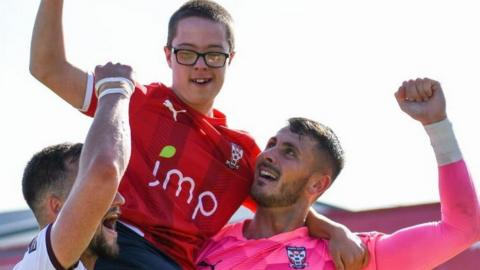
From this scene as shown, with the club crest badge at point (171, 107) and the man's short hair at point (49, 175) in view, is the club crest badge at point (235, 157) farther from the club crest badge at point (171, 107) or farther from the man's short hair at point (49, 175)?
the man's short hair at point (49, 175)

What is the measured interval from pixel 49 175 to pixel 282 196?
1.48 m

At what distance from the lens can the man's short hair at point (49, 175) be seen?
4.39 metres

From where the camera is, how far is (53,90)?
4.90 m

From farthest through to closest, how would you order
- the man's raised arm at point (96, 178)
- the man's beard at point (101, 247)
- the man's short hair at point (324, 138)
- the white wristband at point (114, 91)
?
the man's short hair at point (324, 138), the man's beard at point (101, 247), the white wristband at point (114, 91), the man's raised arm at point (96, 178)

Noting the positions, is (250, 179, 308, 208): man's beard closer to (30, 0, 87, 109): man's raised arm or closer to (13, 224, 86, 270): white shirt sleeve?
(30, 0, 87, 109): man's raised arm

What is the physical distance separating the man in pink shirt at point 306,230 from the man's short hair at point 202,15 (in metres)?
0.66

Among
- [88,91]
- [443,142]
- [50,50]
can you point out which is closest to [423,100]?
[443,142]

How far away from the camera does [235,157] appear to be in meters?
5.46

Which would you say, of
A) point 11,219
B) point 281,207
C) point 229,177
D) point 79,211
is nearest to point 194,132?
point 229,177

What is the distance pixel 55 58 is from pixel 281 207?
58.6 inches

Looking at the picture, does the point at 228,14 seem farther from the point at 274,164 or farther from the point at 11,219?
the point at 11,219

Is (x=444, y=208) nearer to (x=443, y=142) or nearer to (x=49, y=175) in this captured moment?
(x=443, y=142)

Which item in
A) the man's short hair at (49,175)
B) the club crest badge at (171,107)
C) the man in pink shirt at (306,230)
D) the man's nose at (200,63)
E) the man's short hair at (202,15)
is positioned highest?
the man's short hair at (202,15)

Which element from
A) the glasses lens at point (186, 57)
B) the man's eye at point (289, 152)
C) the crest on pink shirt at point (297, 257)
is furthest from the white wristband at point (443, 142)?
the glasses lens at point (186, 57)
